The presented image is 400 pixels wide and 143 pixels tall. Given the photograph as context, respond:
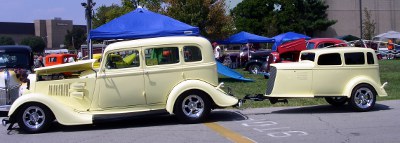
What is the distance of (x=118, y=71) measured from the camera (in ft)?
32.7

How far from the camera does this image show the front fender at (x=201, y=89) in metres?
9.95

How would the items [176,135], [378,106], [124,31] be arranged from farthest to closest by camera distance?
[124,31] < [378,106] < [176,135]

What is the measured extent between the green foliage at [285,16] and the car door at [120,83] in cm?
5245

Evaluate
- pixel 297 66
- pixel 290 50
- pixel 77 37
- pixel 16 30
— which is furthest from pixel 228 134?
pixel 16 30

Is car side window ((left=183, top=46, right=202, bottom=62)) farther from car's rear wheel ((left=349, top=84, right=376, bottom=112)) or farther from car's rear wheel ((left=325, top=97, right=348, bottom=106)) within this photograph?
car's rear wheel ((left=325, top=97, right=348, bottom=106))

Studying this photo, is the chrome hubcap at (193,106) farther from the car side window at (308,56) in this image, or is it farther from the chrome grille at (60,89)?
the car side window at (308,56)

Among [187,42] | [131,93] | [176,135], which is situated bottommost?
[176,135]

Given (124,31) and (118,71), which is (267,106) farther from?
(124,31)

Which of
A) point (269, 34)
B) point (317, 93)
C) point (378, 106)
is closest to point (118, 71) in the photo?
point (317, 93)

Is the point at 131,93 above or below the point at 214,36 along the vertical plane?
below

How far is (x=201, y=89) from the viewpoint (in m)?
10.0

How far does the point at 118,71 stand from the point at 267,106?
464cm

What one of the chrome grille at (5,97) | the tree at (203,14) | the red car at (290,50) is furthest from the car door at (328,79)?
the tree at (203,14)

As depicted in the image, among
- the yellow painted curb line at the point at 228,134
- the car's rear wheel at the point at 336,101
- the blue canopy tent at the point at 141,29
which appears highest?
the blue canopy tent at the point at 141,29
